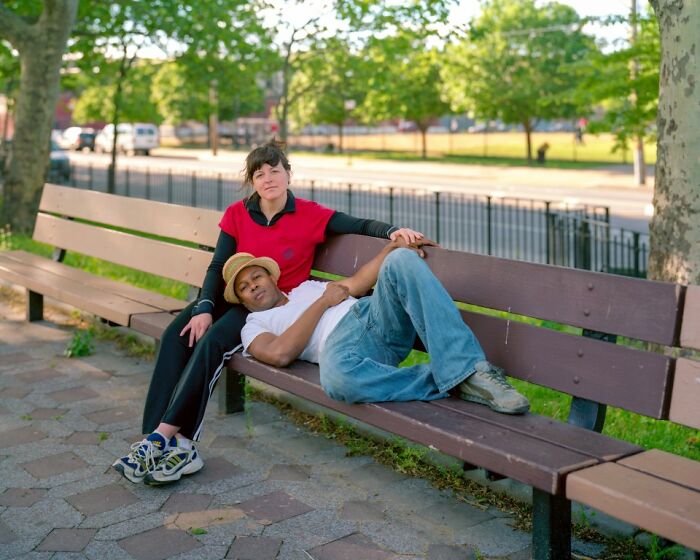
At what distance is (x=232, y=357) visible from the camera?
14.9 ft

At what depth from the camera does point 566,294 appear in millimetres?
3719

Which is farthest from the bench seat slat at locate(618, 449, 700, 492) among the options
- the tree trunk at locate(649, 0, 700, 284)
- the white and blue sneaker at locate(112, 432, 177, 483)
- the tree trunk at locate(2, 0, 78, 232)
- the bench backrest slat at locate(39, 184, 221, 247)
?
the tree trunk at locate(2, 0, 78, 232)

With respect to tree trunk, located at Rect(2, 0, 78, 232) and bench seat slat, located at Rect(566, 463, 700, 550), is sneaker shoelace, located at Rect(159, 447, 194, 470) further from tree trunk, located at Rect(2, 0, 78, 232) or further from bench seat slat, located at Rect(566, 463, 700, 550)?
tree trunk, located at Rect(2, 0, 78, 232)

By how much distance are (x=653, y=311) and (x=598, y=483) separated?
742 millimetres

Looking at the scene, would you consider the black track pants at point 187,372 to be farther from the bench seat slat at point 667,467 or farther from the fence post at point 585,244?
the fence post at point 585,244

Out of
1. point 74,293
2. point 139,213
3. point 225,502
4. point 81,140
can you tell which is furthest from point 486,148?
point 225,502

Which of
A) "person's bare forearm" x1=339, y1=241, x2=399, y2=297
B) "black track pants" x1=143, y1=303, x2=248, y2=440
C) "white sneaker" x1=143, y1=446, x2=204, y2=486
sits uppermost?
"person's bare forearm" x1=339, y1=241, x2=399, y2=297

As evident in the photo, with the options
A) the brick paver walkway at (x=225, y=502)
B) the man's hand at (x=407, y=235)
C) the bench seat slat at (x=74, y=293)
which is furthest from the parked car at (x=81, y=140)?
the man's hand at (x=407, y=235)

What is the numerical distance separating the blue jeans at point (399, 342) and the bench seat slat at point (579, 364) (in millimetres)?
175

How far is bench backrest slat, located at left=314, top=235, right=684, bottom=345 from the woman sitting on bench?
1.40ft

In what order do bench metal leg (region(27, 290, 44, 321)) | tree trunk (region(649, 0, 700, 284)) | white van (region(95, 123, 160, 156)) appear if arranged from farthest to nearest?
1. white van (region(95, 123, 160, 156))
2. bench metal leg (region(27, 290, 44, 321))
3. tree trunk (region(649, 0, 700, 284))

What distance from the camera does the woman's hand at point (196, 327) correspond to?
4.57 m

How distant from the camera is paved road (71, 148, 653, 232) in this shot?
79.7 ft

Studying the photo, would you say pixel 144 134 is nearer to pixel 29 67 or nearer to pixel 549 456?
pixel 29 67
